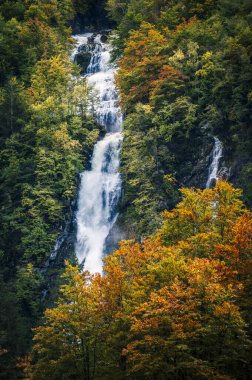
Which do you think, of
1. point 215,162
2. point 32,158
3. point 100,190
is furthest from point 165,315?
point 32,158

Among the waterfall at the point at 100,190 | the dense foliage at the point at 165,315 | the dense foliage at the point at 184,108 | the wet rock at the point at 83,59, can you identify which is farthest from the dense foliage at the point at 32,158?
the dense foliage at the point at 165,315

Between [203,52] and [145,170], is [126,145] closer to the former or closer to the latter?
[145,170]

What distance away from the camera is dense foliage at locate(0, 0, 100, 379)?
95.3 feet

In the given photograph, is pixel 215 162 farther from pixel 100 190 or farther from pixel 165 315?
pixel 165 315

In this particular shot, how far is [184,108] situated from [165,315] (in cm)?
2139

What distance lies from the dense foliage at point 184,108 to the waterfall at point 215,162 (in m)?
0.52

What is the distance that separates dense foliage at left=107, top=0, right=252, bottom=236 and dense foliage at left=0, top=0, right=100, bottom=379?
5076 mm

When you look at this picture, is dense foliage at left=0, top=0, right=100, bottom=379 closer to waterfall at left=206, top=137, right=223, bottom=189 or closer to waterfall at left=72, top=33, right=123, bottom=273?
waterfall at left=72, top=33, right=123, bottom=273

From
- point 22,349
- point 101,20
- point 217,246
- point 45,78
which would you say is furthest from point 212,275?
point 101,20

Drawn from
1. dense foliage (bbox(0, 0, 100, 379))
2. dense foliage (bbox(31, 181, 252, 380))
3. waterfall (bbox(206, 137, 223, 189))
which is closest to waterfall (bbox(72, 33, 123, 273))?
dense foliage (bbox(0, 0, 100, 379))

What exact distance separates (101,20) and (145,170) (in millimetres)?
44031

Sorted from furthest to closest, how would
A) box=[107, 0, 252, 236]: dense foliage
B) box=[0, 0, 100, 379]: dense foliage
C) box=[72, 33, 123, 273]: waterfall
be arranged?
box=[72, 33, 123, 273]: waterfall → box=[107, 0, 252, 236]: dense foliage → box=[0, 0, 100, 379]: dense foliage

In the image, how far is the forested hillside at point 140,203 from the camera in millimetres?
15266

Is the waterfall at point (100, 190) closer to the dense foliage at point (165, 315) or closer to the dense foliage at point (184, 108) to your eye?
the dense foliage at point (184, 108)
